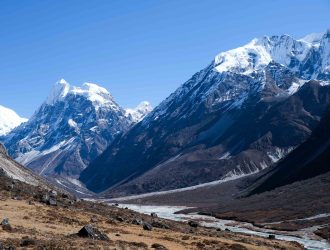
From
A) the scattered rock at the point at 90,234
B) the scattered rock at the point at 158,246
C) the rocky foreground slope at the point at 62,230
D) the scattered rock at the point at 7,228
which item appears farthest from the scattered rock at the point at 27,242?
→ the scattered rock at the point at 158,246

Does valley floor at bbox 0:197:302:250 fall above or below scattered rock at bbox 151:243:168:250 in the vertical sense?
above

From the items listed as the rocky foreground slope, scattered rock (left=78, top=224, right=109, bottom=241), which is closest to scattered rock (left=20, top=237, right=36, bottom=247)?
the rocky foreground slope

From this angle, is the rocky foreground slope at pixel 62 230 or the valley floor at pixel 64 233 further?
the rocky foreground slope at pixel 62 230

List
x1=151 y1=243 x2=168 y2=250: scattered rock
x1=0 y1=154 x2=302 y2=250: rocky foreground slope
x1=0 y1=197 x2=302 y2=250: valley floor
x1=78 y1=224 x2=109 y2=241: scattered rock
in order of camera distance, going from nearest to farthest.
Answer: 1. x1=0 y1=197 x2=302 y2=250: valley floor
2. x1=0 y1=154 x2=302 y2=250: rocky foreground slope
3. x1=78 y1=224 x2=109 y2=241: scattered rock
4. x1=151 y1=243 x2=168 y2=250: scattered rock

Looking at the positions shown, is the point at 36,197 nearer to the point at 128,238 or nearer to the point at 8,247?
the point at 128,238

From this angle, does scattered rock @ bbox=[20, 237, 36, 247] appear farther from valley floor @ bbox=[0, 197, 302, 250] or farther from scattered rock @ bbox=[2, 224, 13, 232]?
scattered rock @ bbox=[2, 224, 13, 232]

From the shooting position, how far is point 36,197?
77.8m

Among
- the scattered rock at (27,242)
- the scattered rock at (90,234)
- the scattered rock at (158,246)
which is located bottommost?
the scattered rock at (158,246)

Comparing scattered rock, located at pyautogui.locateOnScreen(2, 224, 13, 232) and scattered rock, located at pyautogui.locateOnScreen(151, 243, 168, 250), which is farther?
scattered rock, located at pyautogui.locateOnScreen(151, 243, 168, 250)

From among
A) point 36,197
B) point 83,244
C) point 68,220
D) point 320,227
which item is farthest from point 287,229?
point 83,244

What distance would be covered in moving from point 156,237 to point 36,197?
23.7m

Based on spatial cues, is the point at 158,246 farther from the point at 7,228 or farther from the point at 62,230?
the point at 7,228

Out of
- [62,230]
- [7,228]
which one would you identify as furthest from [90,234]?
[7,228]

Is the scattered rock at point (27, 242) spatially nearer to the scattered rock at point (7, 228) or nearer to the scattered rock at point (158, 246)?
the scattered rock at point (7, 228)
